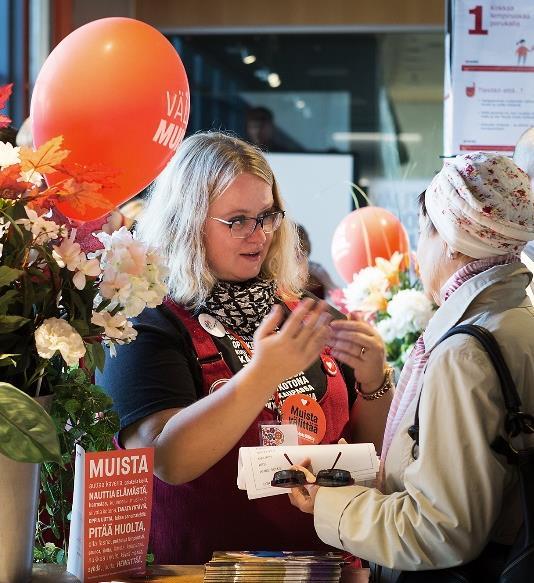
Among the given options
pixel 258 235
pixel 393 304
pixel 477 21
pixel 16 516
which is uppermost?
pixel 477 21

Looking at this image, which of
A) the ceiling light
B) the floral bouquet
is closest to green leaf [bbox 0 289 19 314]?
the floral bouquet

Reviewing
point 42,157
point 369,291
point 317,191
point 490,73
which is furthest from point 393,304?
point 317,191

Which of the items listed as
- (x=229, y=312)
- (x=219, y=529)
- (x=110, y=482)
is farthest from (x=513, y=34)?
(x=110, y=482)

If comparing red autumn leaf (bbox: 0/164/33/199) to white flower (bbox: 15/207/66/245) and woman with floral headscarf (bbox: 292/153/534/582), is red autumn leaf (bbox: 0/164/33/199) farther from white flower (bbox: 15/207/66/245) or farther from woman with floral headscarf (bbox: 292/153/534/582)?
woman with floral headscarf (bbox: 292/153/534/582)

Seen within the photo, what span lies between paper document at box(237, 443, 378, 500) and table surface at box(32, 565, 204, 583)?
17 centimetres

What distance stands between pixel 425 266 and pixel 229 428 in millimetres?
468

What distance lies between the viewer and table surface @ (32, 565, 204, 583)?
62.9 inches

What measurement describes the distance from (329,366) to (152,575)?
28.1 inches

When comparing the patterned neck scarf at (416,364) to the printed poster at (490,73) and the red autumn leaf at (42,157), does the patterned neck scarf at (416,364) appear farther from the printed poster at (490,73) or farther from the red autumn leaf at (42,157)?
the printed poster at (490,73)

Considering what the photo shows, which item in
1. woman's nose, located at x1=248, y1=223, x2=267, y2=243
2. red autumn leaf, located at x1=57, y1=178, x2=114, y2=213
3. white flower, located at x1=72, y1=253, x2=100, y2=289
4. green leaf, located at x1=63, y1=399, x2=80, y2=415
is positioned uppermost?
red autumn leaf, located at x1=57, y1=178, x2=114, y2=213

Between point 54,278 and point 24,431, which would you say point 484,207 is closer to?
point 54,278

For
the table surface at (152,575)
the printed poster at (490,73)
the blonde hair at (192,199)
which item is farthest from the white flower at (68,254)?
the printed poster at (490,73)

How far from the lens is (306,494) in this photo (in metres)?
1.76

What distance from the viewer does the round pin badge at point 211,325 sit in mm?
2094
